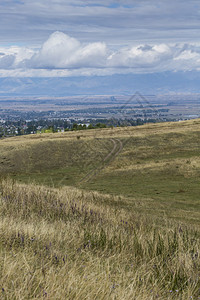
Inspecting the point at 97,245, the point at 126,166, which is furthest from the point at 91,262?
the point at 126,166

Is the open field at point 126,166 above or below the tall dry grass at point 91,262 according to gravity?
below

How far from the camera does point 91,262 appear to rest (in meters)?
6.96

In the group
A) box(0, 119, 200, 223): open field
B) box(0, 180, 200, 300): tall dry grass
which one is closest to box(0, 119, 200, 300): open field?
box(0, 180, 200, 300): tall dry grass

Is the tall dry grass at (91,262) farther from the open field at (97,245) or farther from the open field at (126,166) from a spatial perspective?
the open field at (126,166)

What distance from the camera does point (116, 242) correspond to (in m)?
8.90

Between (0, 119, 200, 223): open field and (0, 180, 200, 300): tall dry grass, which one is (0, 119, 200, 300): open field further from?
(0, 119, 200, 223): open field

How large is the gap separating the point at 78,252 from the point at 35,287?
2.25 metres

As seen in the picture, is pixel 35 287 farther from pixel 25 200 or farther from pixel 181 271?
pixel 25 200

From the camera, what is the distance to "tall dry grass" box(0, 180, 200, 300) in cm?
525

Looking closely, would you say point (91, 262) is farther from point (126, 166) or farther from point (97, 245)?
point (126, 166)

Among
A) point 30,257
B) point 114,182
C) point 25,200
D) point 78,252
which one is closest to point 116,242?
point 78,252

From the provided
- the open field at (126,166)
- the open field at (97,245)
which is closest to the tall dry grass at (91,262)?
the open field at (97,245)

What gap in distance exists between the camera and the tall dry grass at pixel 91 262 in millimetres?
5254

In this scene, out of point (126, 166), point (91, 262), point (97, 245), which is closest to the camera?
point (91, 262)
